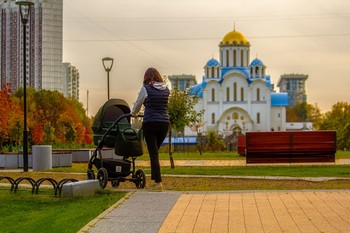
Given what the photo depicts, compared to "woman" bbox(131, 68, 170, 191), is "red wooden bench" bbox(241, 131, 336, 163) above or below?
below

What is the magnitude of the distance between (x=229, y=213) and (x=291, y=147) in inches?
549

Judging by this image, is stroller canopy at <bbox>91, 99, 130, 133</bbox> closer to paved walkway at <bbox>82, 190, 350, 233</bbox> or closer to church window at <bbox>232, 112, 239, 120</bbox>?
paved walkway at <bbox>82, 190, 350, 233</bbox>

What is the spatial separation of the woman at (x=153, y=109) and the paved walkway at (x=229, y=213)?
1074 millimetres

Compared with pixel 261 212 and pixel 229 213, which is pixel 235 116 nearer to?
pixel 261 212

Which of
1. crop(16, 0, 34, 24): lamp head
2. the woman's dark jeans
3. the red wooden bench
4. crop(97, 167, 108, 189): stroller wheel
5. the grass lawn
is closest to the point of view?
the grass lawn

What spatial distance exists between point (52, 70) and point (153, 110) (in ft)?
270

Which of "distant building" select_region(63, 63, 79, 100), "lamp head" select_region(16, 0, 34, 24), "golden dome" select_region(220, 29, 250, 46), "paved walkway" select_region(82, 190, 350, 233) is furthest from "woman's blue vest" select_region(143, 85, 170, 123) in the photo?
"golden dome" select_region(220, 29, 250, 46)

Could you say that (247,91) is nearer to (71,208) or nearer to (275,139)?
(275,139)

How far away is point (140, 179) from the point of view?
13.7 metres

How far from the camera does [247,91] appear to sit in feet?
458

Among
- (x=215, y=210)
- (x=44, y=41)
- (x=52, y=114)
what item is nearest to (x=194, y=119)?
(x=215, y=210)

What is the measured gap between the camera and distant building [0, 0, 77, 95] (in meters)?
80.8

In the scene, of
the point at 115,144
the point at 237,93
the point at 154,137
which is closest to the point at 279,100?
the point at 237,93

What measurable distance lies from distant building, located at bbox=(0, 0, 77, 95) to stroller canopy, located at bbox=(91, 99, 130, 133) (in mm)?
66752
